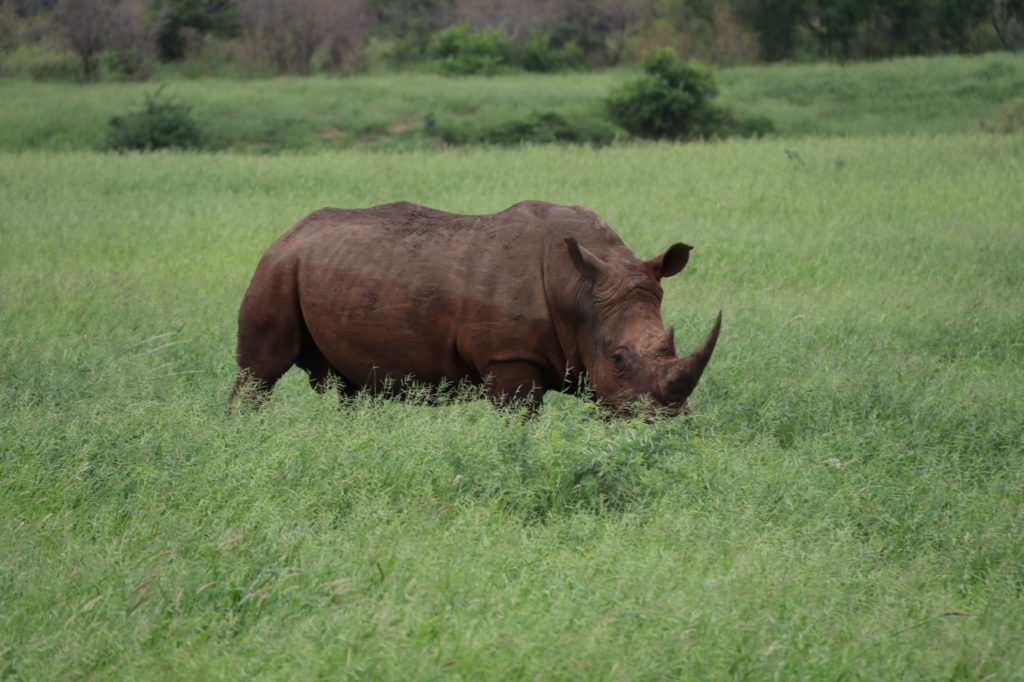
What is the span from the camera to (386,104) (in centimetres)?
2969

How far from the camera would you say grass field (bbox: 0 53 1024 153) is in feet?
85.3

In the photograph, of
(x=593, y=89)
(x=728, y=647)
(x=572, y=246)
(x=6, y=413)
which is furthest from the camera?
(x=593, y=89)

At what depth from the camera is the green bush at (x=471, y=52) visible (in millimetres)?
37906

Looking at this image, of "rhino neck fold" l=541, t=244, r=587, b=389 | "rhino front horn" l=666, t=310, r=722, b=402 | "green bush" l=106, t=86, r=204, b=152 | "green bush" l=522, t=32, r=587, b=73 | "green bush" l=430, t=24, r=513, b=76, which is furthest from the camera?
"green bush" l=522, t=32, r=587, b=73

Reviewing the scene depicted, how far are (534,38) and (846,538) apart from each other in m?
36.5

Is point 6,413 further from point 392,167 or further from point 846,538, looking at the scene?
point 392,167

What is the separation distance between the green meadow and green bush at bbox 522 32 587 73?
27220 mm

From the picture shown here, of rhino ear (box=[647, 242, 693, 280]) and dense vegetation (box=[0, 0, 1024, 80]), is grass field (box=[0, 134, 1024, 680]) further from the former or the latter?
dense vegetation (box=[0, 0, 1024, 80])

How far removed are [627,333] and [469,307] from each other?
865 mm

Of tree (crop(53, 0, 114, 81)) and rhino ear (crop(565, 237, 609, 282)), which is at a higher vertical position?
rhino ear (crop(565, 237, 609, 282))

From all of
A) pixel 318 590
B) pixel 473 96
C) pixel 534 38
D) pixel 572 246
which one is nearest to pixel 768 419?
pixel 572 246

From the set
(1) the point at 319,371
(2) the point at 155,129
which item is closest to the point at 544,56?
(2) the point at 155,129

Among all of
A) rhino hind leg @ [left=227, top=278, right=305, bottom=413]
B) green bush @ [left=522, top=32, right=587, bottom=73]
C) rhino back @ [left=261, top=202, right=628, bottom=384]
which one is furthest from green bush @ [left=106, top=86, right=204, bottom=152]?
rhino back @ [left=261, top=202, right=628, bottom=384]

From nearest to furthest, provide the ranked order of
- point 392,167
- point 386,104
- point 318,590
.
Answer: point 318,590 → point 392,167 → point 386,104
